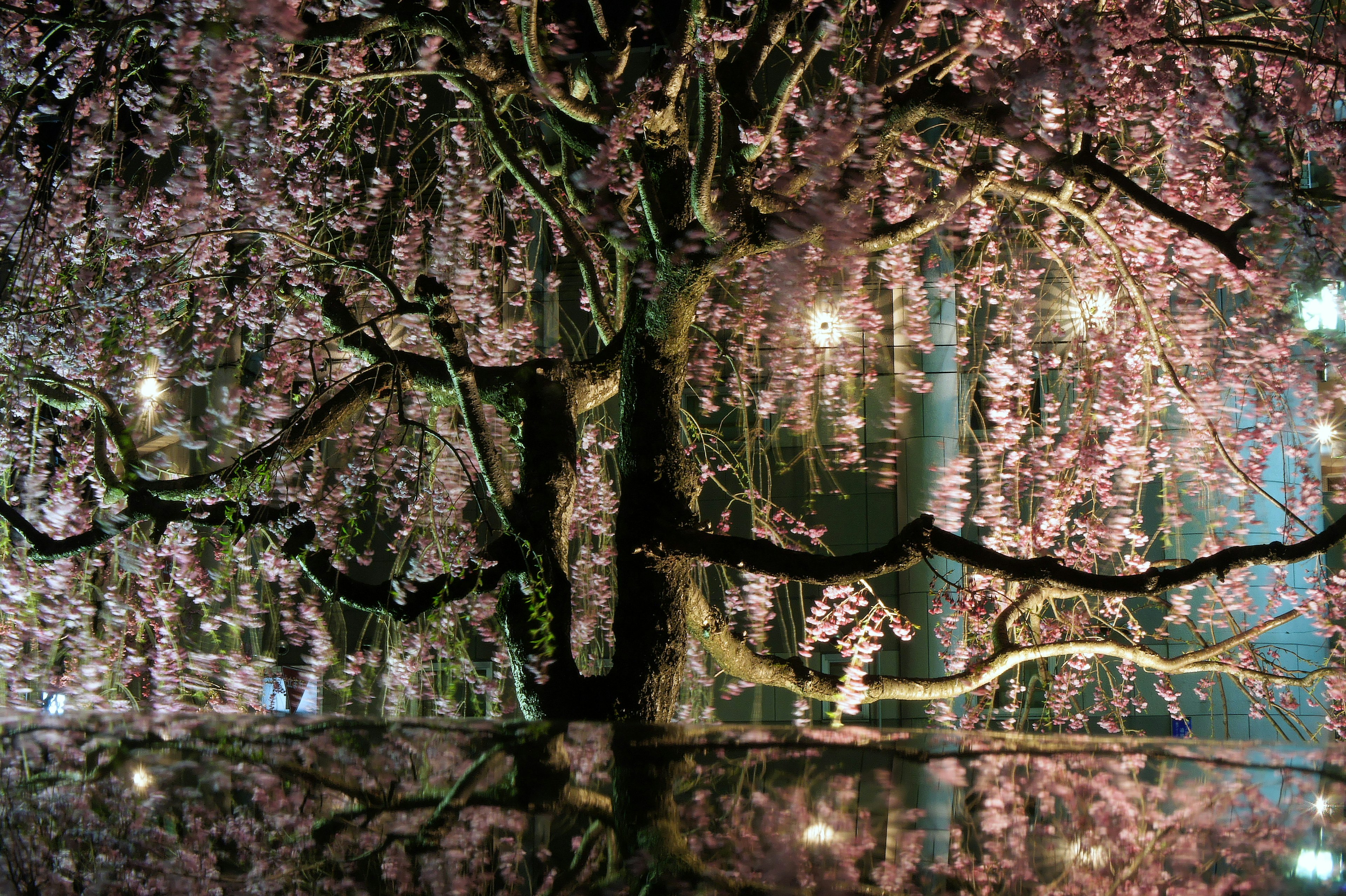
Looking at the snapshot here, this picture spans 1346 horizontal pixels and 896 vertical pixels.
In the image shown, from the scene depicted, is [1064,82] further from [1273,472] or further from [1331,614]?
[1273,472]

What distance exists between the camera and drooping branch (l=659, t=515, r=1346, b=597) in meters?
2.88

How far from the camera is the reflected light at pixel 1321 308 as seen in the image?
3.22 metres

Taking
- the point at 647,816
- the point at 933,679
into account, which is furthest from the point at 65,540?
the point at 647,816

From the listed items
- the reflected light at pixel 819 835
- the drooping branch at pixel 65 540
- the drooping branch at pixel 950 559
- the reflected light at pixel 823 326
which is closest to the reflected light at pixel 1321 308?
the drooping branch at pixel 950 559

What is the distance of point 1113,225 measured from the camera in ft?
13.7

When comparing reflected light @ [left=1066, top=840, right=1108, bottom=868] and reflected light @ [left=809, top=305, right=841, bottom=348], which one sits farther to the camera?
reflected light @ [left=809, top=305, right=841, bottom=348]

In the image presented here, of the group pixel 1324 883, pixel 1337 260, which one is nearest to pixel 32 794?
pixel 1324 883

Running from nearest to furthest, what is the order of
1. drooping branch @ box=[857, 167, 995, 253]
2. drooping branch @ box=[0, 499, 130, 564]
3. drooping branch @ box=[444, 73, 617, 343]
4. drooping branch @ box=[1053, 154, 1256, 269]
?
drooping branch @ box=[1053, 154, 1256, 269] → drooping branch @ box=[857, 167, 995, 253] → drooping branch @ box=[0, 499, 130, 564] → drooping branch @ box=[444, 73, 617, 343]

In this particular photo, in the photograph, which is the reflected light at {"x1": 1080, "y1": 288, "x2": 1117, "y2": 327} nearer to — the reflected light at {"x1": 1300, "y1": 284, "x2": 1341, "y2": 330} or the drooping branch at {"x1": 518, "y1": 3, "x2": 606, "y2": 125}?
the reflected light at {"x1": 1300, "y1": 284, "x2": 1341, "y2": 330}

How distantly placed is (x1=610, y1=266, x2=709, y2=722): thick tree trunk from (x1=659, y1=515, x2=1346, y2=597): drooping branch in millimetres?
128

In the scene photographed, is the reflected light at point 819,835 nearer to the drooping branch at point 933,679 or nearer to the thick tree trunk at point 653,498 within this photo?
the thick tree trunk at point 653,498

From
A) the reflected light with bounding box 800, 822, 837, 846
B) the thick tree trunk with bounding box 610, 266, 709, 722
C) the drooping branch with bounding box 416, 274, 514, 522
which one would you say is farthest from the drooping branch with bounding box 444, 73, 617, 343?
the reflected light with bounding box 800, 822, 837, 846

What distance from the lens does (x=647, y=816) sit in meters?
0.82

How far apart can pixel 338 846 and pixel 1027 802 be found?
632 mm
